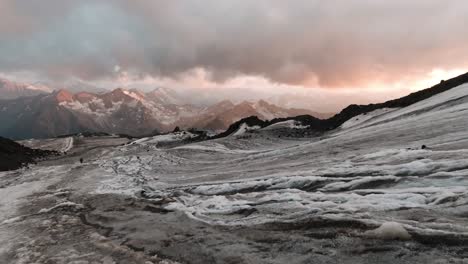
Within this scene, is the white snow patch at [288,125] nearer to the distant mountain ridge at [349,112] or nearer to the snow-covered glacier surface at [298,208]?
the distant mountain ridge at [349,112]

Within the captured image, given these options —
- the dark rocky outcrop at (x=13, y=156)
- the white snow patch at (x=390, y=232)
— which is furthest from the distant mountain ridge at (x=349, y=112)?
the white snow patch at (x=390, y=232)

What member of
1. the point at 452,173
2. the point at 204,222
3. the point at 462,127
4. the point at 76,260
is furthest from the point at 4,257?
the point at 462,127

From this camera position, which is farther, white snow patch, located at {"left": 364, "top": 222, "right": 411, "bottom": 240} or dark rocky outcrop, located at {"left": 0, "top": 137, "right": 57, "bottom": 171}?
dark rocky outcrop, located at {"left": 0, "top": 137, "right": 57, "bottom": 171}

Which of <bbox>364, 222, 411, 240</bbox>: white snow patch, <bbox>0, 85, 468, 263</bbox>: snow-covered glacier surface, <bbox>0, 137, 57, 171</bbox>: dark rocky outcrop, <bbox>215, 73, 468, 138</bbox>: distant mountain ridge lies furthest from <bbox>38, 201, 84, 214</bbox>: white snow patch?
<bbox>215, 73, 468, 138</bbox>: distant mountain ridge

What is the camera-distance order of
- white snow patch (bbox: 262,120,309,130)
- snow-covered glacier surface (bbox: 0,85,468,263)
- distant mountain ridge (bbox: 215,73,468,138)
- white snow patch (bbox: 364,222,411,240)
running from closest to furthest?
1. white snow patch (bbox: 364,222,411,240)
2. snow-covered glacier surface (bbox: 0,85,468,263)
3. distant mountain ridge (bbox: 215,73,468,138)
4. white snow patch (bbox: 262,120,309,130)

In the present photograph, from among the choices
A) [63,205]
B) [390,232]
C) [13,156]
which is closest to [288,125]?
[13,156]

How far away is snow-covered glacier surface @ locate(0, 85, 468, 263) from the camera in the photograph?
1192cm

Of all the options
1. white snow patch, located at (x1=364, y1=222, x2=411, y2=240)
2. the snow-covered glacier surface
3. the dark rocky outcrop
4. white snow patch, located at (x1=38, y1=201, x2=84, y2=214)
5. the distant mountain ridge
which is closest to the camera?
white snow patch, located at (x1=364, y1=222, x2=411, y2=240)

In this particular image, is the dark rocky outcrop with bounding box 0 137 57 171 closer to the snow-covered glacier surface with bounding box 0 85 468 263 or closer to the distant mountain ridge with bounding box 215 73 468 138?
the snow-covered glacier surface with bounding box 0 85 468 263

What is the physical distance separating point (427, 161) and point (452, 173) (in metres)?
2.44

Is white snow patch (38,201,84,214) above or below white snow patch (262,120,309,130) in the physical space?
below

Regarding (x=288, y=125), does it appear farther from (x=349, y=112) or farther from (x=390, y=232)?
(x=390, y=232)

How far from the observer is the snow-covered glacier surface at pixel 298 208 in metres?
11.9

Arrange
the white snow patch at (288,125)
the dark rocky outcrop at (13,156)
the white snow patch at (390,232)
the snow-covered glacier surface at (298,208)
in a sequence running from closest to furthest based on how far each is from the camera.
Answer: the white snow patch at (390,232) < the snow-covered glacier surface at (298,208) < the dark rocky outcrop at (13,156) < the white snow patch at (288,125)
